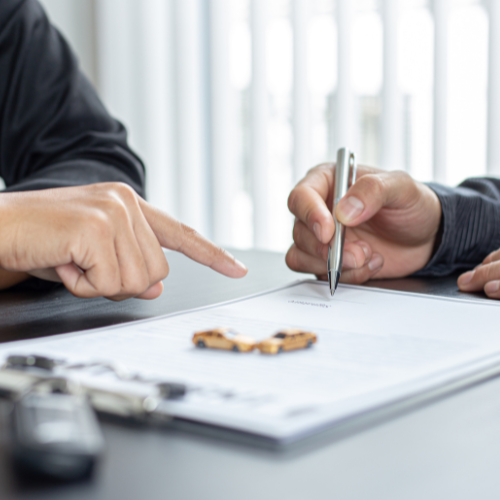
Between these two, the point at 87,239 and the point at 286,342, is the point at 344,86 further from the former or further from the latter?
the point at 286,342

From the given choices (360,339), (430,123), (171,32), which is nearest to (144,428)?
(360,339)

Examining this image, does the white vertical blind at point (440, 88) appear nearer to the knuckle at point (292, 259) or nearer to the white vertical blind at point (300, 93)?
the white vertical blind at point (300, 93)

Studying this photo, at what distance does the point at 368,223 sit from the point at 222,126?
55.5 inches

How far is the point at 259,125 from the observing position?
2.06 metres

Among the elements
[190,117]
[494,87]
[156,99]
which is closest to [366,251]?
[494,87]

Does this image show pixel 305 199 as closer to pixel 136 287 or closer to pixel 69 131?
pixel 136 287

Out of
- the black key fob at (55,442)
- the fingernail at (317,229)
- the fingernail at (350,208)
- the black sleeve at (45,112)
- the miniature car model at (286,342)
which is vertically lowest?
the miniature car model at (286,342)

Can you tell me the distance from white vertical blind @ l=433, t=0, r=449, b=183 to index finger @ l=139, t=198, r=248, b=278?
4.07 ft

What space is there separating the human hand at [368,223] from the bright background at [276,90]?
94 centimetres

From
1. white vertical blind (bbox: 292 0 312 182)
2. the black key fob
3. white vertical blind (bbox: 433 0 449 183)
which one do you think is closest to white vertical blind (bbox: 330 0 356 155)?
white vertical blind (bbox: 292 0 312 182)

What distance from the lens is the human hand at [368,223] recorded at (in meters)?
0.68

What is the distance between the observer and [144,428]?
284mm

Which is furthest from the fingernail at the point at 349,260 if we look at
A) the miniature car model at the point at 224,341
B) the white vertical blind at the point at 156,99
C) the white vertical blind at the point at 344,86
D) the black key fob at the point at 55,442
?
the white vertical blind at the point at 156,99

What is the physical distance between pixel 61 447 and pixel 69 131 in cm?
96
